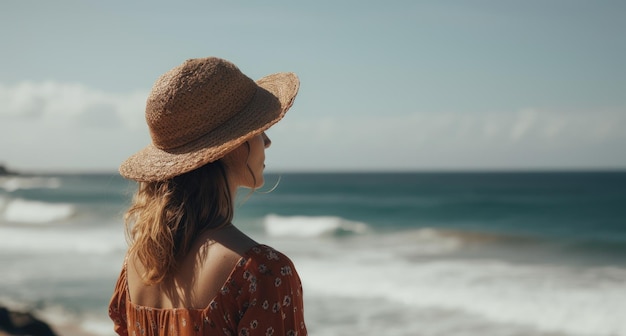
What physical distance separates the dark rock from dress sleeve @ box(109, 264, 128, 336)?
4.55 metres

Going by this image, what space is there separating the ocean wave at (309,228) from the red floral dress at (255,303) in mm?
19084

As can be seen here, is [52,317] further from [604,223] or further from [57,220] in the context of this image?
[604,223]

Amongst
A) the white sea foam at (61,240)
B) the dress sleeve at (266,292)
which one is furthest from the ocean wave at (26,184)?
A: the dress sleeve at (266,292)

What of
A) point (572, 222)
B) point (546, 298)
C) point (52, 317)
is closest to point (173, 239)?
point (52, 317)

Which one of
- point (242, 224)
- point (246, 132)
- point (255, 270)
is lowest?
point (255, 270)

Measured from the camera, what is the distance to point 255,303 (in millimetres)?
1347

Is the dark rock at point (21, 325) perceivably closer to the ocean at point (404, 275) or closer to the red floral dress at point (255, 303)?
the ocean at point (404, 275)

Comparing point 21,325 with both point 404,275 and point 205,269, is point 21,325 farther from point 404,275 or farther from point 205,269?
point 404,275

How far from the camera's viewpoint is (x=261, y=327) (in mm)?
1348

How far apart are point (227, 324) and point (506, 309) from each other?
7834 millimetres

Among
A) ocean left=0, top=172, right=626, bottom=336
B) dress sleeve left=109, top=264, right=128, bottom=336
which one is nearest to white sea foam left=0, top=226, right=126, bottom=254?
ocean left=0, top=172, right=626, bottom=336

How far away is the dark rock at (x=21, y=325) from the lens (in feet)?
18.8

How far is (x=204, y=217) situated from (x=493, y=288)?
30.1 feet

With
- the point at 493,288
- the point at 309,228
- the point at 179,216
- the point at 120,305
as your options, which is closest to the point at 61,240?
the point at 309,228
